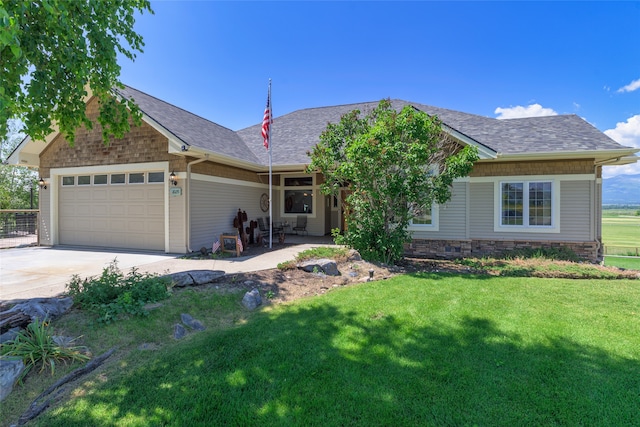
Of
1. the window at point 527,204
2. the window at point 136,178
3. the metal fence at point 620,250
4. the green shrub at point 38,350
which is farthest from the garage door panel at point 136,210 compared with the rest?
the metal fence at point 620,250

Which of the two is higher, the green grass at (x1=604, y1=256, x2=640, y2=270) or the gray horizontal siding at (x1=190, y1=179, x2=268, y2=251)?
the gray horizontal siding at (x1=190, y1=179, x2=268, y2=251)

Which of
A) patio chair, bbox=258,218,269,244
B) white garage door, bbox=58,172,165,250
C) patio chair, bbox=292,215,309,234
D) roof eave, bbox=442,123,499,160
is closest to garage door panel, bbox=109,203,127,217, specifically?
white garage door, bbox=58,172,165,250

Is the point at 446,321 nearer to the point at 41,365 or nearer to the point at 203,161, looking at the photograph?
the point at 41,365

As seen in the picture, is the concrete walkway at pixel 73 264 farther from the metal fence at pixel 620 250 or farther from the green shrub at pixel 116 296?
the metal fence at pixel 620 250

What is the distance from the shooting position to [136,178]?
999 cm

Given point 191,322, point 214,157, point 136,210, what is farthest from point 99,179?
point 191,322

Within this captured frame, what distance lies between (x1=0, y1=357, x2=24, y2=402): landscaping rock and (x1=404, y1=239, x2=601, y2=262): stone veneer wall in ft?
30.1

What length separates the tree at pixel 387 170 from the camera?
6.88m

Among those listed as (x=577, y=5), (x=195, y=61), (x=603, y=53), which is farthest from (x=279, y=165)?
(x=603, y=53)

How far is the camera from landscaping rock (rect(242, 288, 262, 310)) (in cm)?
477

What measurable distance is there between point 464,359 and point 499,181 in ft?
27.0

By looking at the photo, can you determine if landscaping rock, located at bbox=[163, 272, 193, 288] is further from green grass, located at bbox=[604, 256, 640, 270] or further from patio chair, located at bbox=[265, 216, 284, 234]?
green grass, located at bbox=[604, 256, 640, 270]

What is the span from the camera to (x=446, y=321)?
161 inches

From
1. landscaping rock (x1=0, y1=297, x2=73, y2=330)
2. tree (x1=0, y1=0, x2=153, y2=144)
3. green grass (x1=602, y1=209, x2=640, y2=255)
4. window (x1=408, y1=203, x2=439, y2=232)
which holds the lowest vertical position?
green grass (x1=602, y1=209, x2=640, y2=255)
